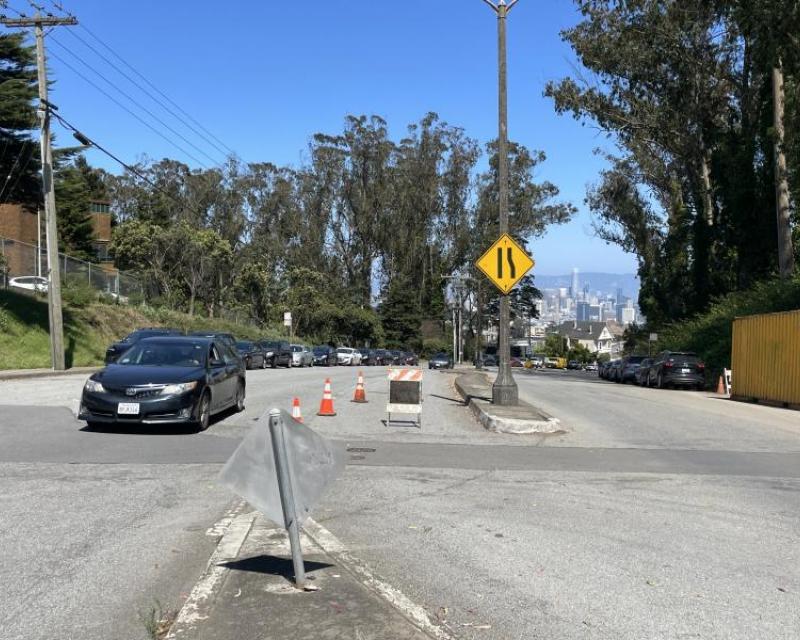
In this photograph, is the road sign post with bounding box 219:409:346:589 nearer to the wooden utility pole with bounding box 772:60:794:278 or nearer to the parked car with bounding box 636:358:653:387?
the wooden utility pole with bounding box 772:60:794:278

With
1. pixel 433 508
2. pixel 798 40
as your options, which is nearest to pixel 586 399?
pixel 798 40

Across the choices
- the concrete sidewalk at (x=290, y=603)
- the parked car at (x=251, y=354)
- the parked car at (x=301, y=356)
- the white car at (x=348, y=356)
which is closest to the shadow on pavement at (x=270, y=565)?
the concrete sidewalk at (x=290, y=603)

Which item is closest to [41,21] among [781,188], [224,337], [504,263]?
[224,337]

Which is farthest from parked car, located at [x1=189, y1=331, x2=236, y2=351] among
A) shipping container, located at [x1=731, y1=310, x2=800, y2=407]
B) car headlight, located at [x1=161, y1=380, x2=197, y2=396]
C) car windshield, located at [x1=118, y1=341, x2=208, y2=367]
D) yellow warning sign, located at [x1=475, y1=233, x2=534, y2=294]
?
shipping container, located at [x1=731, y1=310, x2=800, y2=407]

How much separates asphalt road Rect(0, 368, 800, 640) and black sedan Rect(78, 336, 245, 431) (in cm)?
38

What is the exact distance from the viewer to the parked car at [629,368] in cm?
4109

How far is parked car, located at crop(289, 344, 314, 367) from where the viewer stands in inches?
1889

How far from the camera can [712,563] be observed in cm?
577

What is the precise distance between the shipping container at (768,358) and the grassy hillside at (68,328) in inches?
948

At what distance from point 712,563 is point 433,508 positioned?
8.62 feet

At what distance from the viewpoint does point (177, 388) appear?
471 inches

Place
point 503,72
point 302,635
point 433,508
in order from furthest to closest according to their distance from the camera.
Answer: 1. point 503,72
2. point 433,508
3. point 302,635

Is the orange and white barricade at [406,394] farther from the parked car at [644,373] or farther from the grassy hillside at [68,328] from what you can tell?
the parked car at [644,373]

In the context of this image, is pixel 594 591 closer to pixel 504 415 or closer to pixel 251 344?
pixel 504 415
